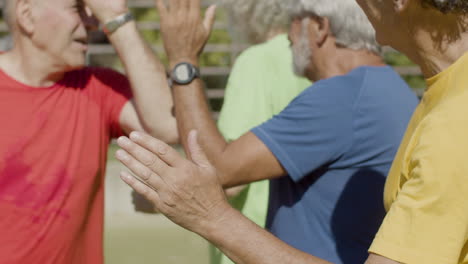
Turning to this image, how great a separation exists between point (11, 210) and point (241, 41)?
1.98 metres

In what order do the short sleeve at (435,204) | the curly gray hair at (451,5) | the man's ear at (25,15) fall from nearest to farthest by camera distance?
1. the short sleeve at (435,204)
2. the curly gray hair at (451,5)
3. the man's ear at (25,15)

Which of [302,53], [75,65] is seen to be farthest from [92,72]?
[302,53]

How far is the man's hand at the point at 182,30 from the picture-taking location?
274 cm

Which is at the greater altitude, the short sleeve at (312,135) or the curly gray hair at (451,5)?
the curly gray hair at (451,5)

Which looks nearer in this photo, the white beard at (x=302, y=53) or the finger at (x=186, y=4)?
the finger at (x=186, y=4)

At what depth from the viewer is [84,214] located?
2721 millimetres

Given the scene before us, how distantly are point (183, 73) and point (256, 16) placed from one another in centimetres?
126

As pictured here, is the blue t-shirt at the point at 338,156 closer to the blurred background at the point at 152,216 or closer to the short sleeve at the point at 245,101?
the short sleeve at the point at 245,101

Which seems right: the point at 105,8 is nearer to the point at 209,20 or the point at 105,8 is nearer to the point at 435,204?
the point at 209,20

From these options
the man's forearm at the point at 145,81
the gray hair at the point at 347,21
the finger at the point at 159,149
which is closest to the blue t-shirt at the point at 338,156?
the gray hair at the point at 347,21

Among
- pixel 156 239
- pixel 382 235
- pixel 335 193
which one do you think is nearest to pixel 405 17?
pixel 382 235

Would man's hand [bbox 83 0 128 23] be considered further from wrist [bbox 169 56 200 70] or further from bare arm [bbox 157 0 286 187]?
Result: wrist [bbox 169 56 200 70]

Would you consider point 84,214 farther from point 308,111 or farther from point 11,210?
point 308,111

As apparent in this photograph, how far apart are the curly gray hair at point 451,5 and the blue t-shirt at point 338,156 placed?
722 millimetres
